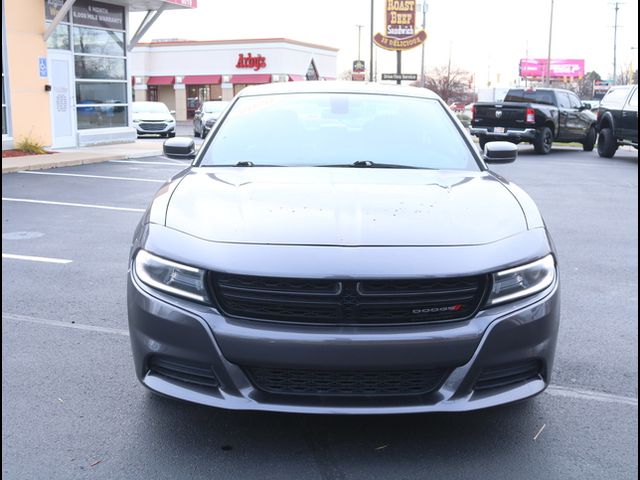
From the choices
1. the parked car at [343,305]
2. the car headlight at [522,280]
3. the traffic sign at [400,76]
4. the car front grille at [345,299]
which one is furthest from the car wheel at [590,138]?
the car front grille at [345,299]

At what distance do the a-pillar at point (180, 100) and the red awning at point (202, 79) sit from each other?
0.54 metres

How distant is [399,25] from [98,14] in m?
16.3

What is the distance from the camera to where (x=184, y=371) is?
3.02 metres

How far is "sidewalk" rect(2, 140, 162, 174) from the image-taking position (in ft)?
49.0

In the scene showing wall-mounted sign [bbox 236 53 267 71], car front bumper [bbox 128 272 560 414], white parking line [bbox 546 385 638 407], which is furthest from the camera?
wall-mounted sign [bbox 236 53 267 71]

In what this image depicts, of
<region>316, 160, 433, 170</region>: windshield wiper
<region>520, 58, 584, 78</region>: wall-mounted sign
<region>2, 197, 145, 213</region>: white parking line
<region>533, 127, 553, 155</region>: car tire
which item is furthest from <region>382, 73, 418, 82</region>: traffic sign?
<region>520, 58, 584, 78</region>: wall-mounted sign

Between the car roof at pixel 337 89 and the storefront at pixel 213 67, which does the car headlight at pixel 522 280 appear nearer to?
the car roof at pixel 337 89

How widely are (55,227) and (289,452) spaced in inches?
245

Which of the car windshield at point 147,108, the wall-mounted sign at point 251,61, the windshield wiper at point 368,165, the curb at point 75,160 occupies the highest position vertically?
the wall-mounted sign at point 251,61

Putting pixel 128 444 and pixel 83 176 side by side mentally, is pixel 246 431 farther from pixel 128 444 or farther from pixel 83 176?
pixel 83 176

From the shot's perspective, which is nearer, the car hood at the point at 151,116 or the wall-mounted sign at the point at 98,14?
the wall-mounted sign at the point at 98,14

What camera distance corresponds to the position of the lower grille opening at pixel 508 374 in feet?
9.78

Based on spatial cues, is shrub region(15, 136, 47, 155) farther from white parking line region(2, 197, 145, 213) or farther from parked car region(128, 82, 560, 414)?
parked car region(128, 82, 560, 414)

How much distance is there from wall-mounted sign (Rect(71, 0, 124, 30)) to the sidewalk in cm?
323
